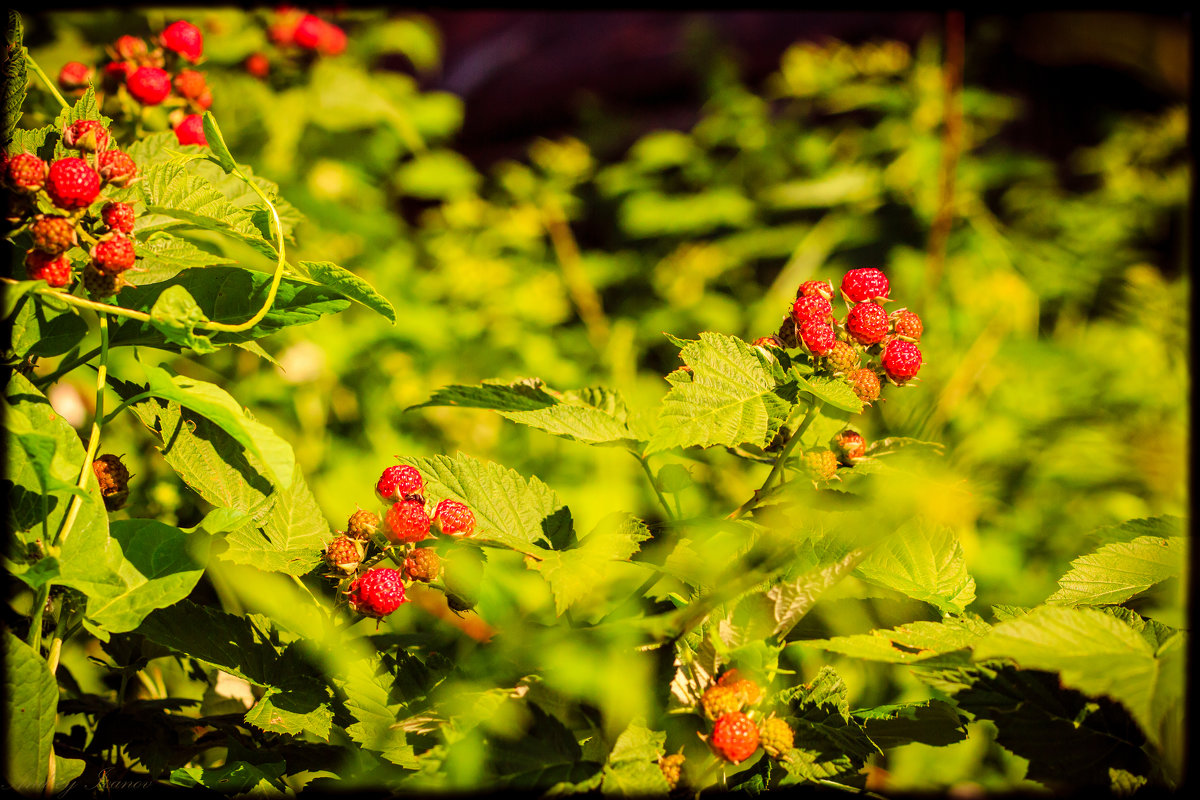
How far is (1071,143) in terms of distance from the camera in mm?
3492

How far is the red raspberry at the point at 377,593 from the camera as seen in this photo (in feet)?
2.05

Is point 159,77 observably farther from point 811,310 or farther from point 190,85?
point 811,310

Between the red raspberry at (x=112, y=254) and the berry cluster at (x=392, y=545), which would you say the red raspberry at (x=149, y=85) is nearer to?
the red raspberry at (x=112, y=254)

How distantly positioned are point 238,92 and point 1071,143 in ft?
11.9

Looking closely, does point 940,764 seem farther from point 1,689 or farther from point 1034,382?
point 1,689

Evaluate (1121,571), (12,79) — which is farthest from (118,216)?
(1121,571)

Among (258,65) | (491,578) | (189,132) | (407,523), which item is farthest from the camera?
(258,65)

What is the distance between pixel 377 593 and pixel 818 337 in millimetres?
446

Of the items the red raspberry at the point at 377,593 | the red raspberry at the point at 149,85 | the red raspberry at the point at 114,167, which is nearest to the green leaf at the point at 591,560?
the red raspberry at the point at 377,593

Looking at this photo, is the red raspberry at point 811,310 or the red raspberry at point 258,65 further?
the red raspberry at point 258,65

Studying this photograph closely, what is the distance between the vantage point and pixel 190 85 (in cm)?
103

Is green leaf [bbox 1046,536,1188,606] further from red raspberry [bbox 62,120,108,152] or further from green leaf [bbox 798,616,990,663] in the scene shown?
red raspberry [bbox 62,120,108,152]

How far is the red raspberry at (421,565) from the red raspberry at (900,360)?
459mm

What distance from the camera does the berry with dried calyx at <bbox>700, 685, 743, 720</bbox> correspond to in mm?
565
